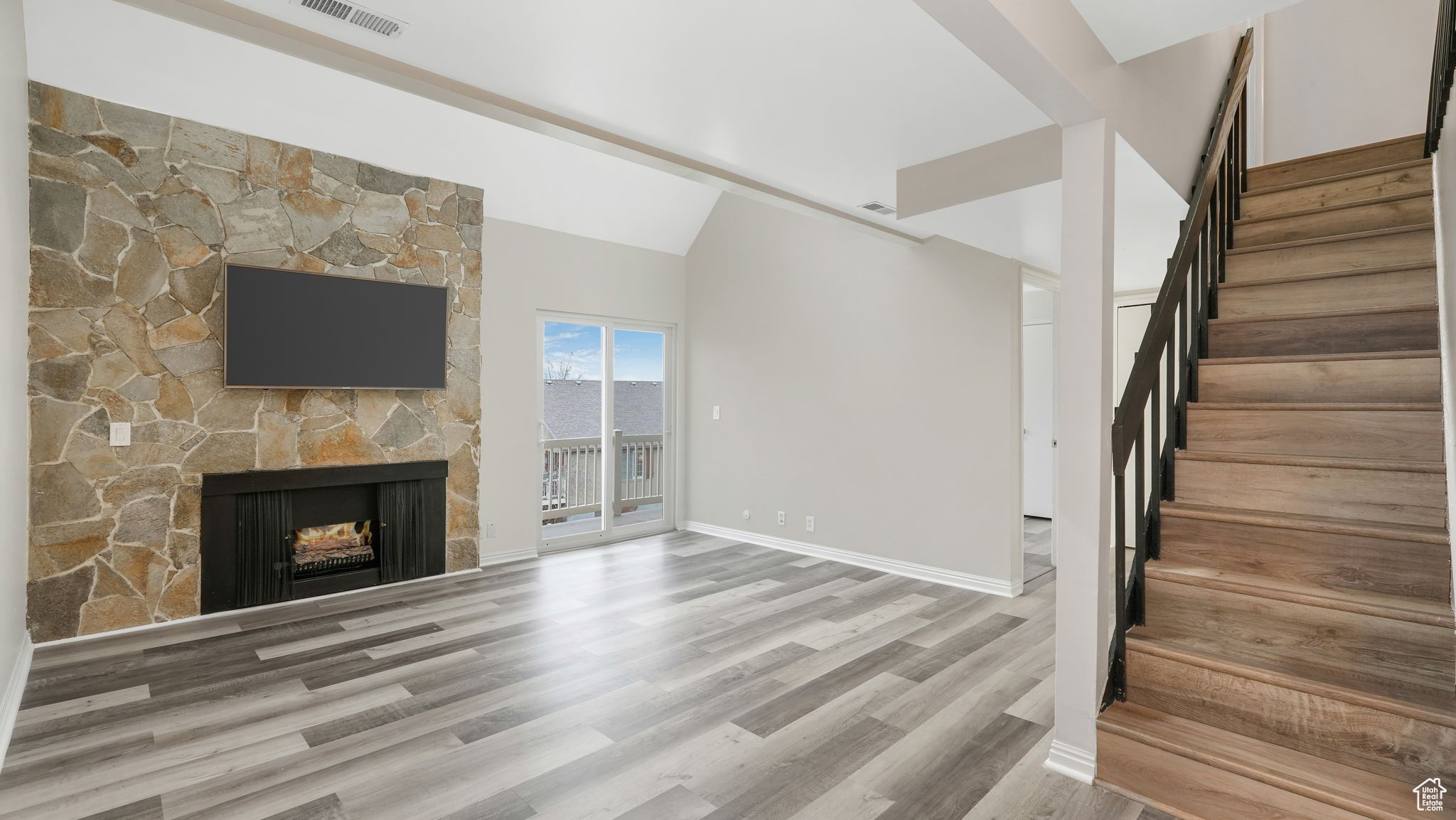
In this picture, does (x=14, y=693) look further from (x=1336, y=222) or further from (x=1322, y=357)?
(x=1336, y=222)

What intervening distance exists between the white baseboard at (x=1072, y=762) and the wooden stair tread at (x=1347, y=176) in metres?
3.16

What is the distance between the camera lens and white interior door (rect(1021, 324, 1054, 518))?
711 centimetres

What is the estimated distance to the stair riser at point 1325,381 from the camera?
257 cm

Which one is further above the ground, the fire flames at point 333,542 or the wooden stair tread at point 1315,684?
the wooden stair tread at point 1315,684

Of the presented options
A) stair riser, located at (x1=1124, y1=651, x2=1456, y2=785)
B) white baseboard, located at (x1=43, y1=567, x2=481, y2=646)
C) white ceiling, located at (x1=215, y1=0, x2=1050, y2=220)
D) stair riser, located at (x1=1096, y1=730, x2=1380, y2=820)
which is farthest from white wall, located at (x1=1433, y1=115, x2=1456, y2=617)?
white baseboard, located at (x1=43, y1=567, x2=481, y2=646)

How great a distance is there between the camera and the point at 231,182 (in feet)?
13.3

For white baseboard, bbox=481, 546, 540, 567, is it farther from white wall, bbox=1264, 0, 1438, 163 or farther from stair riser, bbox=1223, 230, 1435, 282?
white wall, bbox=1264, 0, 1438, 163

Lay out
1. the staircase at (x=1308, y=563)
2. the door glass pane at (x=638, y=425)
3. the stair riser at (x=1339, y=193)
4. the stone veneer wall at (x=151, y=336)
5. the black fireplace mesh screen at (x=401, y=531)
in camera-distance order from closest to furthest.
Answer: the staircase at (x=1308, y=563) → the stair riser at (x=1339, y=193) → the stone veneer wall at (x=151, y=336) → the black fireplace mesh screen at (x=401, y=531) → the door glass pane at (x=638, y=425)

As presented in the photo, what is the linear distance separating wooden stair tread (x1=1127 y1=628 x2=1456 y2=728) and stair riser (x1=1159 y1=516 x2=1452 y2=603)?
34 cm

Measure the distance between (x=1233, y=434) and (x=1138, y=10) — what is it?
1.67 metres

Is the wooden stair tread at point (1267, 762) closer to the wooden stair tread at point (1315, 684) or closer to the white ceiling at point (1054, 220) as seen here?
the wooden stair tread at point (1315, 684)

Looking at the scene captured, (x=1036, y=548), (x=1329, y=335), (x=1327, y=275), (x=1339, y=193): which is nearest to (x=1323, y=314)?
(x=1329, y=335)

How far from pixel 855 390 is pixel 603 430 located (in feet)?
7.48

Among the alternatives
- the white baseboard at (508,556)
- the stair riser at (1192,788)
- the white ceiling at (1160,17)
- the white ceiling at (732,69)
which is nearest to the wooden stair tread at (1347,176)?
the white ceiling at (732,69)
